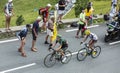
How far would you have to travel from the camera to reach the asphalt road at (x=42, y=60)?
16094 millimetres

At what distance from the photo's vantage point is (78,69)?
663 inches

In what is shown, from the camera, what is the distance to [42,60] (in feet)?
56.1

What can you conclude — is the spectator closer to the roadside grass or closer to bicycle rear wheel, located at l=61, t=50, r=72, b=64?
bicycle rear wheel, located at l=61, t=50, r=72, b=64

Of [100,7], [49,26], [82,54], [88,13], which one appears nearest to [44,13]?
[49,26]

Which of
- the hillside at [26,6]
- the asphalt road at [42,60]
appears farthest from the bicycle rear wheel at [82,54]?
the hillside at [26,6]

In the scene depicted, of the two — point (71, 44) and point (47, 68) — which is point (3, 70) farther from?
point (71, 44)

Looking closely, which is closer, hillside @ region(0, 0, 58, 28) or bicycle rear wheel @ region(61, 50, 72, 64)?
bicycle rear wheel @ region(61, 50, 72, 64)

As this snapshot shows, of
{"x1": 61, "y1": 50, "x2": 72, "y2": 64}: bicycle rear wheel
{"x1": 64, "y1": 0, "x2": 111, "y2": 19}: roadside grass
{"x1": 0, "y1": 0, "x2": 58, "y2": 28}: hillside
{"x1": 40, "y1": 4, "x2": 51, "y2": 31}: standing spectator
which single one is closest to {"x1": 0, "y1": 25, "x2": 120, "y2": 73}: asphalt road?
{"x1": 61, "y1": 50, "x2": 72, "y2": 64}: bicycle rear wheel

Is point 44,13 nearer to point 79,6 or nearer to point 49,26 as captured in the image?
point 49,26

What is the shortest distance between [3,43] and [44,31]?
3501 mm

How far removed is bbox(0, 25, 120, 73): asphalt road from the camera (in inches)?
634

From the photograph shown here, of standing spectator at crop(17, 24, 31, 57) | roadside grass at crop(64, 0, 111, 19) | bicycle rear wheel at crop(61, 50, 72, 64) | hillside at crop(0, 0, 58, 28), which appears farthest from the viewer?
hillside at crop(0, 0, 58, 28)

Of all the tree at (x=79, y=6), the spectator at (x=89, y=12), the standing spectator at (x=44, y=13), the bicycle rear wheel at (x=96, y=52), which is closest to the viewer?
the bicycle rear wheel at (x=96, y=52)

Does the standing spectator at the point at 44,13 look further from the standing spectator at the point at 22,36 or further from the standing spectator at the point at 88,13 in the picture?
the standing spectator at the point at 22,36
